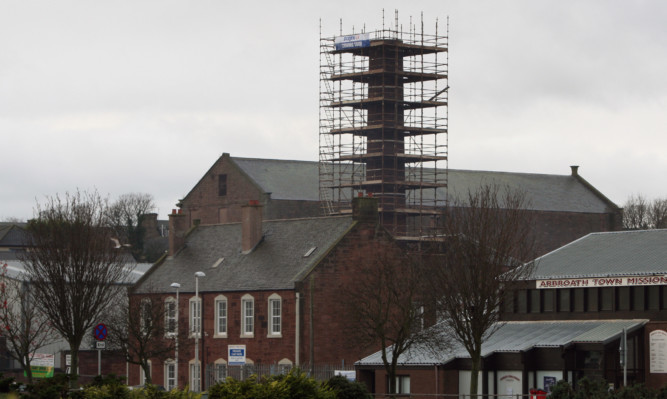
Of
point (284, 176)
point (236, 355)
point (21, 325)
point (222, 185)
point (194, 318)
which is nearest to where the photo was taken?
point (236, 355)

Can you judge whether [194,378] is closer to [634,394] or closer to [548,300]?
[548,300]

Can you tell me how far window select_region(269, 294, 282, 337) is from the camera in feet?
230

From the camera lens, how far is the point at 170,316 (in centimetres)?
7712

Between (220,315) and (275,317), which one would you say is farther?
(220,315)

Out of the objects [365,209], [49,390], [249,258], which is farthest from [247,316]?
[49,390]

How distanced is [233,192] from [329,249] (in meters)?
42.1

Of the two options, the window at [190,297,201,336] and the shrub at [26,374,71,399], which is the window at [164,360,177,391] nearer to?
the window at [190,297,201,336]

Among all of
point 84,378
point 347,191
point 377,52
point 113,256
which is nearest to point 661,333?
point 113,256

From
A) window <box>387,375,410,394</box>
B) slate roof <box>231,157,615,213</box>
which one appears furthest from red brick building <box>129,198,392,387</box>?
slate roof <box>231,157,615,213</box>

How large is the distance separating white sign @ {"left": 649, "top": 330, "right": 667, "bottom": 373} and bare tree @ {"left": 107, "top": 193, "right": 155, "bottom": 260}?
2852 inches

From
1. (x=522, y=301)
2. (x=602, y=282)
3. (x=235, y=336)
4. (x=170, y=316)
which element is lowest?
(x=235, y=336)

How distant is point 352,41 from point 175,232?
24979mm

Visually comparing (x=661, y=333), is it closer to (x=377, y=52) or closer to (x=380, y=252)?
(x=380, y=252)

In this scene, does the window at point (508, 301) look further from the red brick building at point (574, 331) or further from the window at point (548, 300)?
the window at point (548, 300)
